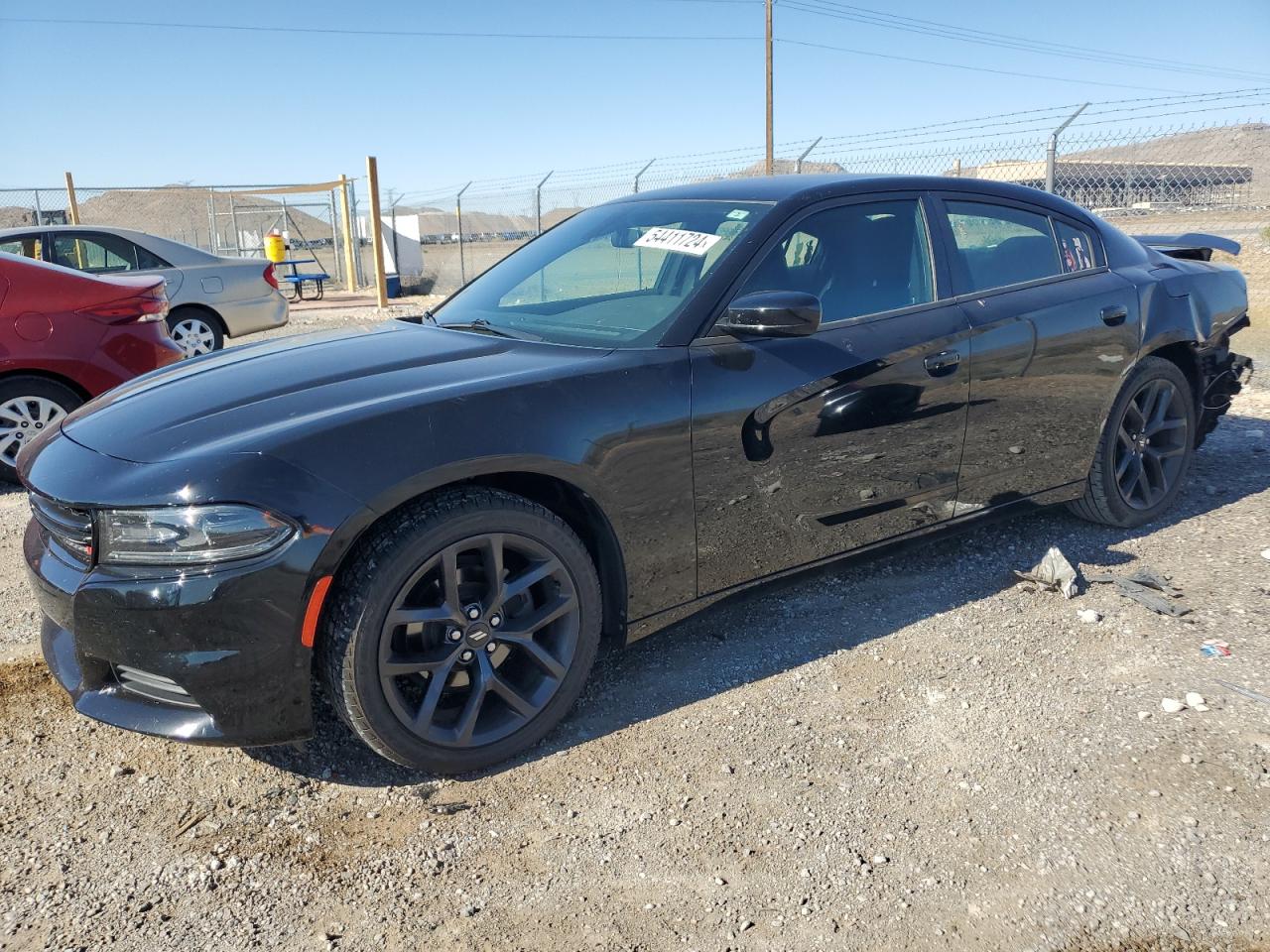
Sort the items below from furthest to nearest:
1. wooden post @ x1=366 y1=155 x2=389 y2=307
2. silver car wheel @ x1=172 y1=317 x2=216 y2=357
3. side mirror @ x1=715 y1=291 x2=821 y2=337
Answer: wooden post @ x1=366 y1=155 x2=389 y2=307 → silver car wheel @ x1=172 y1=317 x2=216 y2=357 → side mirror @ x1=715 y1=291 x2=821 y2=337

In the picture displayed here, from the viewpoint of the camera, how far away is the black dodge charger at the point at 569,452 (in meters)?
2.47

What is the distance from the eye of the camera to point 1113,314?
14.0 feet

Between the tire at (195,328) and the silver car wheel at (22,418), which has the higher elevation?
the tire at (195,328)

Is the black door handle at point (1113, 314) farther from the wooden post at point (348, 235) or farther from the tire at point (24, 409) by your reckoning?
the wooden post at point (348, 235)

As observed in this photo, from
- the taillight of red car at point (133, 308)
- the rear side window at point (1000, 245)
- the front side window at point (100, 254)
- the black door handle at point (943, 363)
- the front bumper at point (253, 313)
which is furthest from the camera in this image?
the front bumper at point (253, 313)

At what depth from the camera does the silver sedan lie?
30.8ft

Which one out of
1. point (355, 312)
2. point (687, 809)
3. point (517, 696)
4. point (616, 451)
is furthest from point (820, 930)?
point (355, 312)

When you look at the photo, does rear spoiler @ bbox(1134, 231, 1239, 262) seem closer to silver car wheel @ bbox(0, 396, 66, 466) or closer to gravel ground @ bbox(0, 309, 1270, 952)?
gravel ground @ bbox(0, 309, 1270, 952)

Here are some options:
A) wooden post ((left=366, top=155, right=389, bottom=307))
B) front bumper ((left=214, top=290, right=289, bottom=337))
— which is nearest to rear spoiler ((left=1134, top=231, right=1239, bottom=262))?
front bumper ((left=214, top=290, right=289, bottom=337))

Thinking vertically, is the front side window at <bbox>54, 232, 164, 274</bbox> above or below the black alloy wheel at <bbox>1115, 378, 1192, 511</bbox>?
above

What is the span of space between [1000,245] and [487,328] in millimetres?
2208

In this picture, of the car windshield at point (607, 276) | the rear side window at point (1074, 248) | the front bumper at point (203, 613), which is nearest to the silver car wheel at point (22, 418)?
the car windshield at point (607, 276)

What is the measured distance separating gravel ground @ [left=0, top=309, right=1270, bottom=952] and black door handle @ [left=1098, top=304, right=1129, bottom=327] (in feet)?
4.32

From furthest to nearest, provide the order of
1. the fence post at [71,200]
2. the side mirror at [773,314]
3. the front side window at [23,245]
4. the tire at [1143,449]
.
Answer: the fence post at [71,200]
the front side window at [23,245]
the tire at [1143,449]
the side mirror at [773,314]
